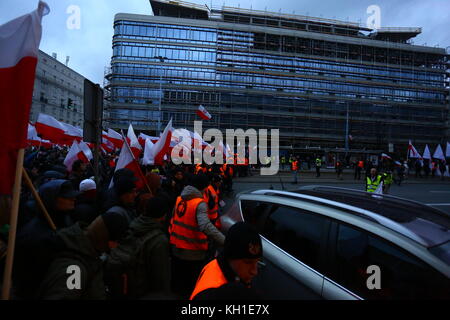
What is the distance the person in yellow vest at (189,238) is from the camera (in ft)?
8.90

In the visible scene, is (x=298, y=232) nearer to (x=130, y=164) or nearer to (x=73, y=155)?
(x=130, y=164)

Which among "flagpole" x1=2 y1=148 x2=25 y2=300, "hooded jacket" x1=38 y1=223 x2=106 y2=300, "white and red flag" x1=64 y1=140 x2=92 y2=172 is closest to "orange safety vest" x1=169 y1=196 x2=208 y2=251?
"hooded jacket" x1=38 y1=223 x2=106 y2=300

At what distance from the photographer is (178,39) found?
41.1 meters

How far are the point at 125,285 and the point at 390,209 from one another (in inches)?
94.1

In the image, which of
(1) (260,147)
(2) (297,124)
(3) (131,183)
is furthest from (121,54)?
(3) (131,183)

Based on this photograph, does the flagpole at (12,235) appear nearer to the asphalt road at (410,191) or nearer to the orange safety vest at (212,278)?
the orange safety vest at (212,278)

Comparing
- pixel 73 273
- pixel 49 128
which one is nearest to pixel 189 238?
pixel 73 273

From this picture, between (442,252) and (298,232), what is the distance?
102 centimetres

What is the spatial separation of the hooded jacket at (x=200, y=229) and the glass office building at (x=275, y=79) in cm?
3743

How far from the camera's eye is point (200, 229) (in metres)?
2.61

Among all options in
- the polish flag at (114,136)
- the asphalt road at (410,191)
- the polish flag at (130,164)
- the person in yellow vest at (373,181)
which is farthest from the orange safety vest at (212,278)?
the polish flag at (114,136)

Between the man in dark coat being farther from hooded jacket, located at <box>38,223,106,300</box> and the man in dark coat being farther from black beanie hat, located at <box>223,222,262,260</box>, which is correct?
black beanie hat, located at <box>223,222,262,260</box>

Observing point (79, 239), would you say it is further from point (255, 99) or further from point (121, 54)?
point (121, 54)

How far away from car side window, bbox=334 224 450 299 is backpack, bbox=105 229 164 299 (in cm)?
159
